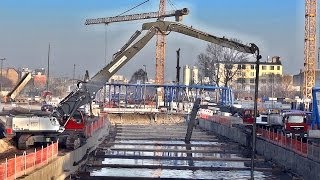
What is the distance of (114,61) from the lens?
137ft

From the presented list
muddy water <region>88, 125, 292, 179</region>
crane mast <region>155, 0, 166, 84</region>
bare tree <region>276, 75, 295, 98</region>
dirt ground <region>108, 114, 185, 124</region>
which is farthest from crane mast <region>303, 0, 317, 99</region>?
muddy water <region>88, 125, 292, 179</region>

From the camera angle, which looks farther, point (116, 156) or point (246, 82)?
point (246, 82)

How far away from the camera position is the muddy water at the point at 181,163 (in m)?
29.8

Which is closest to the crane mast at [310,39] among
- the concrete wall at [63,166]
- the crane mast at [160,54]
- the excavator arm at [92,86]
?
the crane mast at [160,54]

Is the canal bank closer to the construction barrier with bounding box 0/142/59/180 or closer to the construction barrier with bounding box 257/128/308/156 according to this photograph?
the construction barrier with bounding box 257/128/308/156

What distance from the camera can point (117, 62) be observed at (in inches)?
1645

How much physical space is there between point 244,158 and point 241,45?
9.89 m

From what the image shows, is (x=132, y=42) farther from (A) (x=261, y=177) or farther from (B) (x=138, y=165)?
(A) (x=261, y=177)

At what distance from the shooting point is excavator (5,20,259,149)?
33.3 metres

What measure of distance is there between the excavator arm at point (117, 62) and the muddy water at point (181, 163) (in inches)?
140

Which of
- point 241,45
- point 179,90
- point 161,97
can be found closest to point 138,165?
point 241,45

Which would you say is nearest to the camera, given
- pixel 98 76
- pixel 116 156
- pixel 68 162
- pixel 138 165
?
pixel 68 162

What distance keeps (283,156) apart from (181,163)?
581 cm

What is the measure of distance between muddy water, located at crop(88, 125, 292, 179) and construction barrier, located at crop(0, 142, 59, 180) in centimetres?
438
